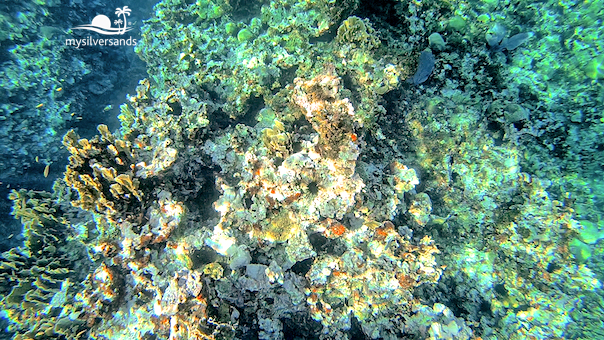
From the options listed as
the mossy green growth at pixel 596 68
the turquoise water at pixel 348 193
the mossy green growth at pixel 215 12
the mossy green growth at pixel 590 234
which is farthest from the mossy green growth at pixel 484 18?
the mossy green growth at pixel 215 12

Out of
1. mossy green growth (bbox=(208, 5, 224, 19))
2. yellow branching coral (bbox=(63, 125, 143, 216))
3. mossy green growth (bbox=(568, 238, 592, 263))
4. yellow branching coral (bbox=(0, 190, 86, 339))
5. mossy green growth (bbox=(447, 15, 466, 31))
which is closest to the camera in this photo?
yellow branching coral (bbox=(63, 125, 143, 216))

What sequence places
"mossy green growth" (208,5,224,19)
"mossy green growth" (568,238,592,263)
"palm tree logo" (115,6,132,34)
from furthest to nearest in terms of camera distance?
"palm tree logo" (115,6,132,34) → "mossy green growth" (208,5,224,19) → "mossy green growth" (568,238,592,263)

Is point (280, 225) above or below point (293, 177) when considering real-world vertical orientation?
below

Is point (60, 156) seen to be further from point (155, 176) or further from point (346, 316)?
point (346, 316)

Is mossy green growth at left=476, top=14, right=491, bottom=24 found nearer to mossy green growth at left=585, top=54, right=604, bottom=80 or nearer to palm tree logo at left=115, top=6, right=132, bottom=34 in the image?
mossy green growth at left=585, top=54, right=604, bottom=80

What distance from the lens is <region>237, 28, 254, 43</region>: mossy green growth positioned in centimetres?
484

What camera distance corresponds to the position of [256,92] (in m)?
4.24

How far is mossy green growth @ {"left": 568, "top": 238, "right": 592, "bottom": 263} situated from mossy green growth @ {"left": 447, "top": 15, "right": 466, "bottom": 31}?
335 centimetres

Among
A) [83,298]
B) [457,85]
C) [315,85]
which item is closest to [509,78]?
[457,85]

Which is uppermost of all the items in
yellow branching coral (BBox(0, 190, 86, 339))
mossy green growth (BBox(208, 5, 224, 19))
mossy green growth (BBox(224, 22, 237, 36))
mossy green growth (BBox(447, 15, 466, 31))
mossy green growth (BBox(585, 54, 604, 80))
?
mossy green growth (BBox(208, 5, 224, 19))

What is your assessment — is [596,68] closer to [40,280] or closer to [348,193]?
[348,193]

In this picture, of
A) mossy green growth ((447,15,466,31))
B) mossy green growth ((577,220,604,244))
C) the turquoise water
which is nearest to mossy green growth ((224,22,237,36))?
the turquoise water

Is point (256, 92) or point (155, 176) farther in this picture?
point (256, 92)

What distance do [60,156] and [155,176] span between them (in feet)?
13.9
